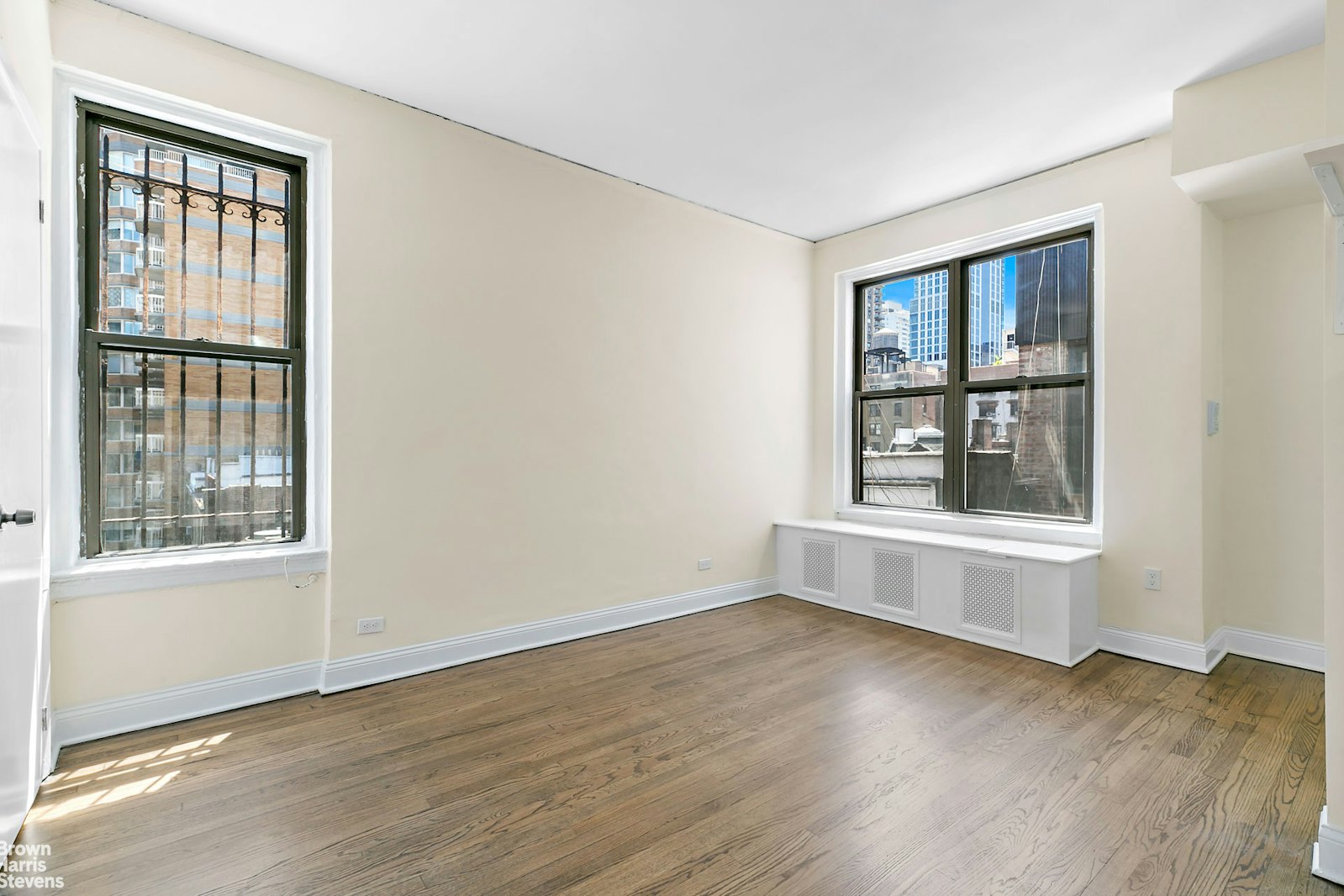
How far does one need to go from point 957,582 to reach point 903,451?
1320 mm

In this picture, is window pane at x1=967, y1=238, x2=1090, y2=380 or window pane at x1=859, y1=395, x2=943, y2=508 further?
window pane at x1=859, y1=395, x2=943, y2=508

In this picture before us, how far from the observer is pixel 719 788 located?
2.26 metres

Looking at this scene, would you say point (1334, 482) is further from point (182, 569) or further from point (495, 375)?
point (182, 569)

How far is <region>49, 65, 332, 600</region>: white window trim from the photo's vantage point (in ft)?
8.26

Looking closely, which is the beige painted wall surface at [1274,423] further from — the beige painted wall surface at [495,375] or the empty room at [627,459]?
the beige painted wall surface at [495,375]

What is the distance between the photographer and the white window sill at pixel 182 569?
256 centimetres

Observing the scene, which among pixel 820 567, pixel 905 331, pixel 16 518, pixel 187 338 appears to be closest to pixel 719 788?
pixel 16 518

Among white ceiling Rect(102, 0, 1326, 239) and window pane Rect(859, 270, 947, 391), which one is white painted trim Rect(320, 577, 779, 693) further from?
white ceiling Rect(102, 0, 1326, 239)

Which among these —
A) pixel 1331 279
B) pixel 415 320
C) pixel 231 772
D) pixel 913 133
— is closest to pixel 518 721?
pixel 231 772

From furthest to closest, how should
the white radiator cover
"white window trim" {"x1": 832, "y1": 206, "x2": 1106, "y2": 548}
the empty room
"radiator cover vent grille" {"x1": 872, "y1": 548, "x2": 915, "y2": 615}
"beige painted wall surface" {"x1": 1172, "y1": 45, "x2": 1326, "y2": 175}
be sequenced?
"radiator cover vent grille" {"x1": 872, "y1": 548, "x2": 915, "y2": 615} → "white window trim" {"x1": 832, "y1": 206, "x2": 1106, "y2": 548} → the white radiator cover → "beige painted wall surface" {"x1": 1172, "y1": 45, "x2": 1326, "y2": 175} → the empty room

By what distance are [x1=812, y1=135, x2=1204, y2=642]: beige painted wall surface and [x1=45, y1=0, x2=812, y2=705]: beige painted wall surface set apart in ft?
7.46

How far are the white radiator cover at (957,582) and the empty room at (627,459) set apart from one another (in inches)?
1.3

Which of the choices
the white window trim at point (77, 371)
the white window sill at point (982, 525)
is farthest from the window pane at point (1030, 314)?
the white window trim at point (77, 371)

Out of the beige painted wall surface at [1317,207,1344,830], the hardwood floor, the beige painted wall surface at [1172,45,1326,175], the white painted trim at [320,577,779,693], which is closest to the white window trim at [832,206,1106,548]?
the beige painted wall surface at [1172,45,1326,175]
